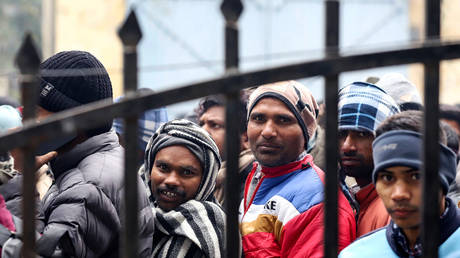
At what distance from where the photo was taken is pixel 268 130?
119 inches

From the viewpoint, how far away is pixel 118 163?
2584 millimetres

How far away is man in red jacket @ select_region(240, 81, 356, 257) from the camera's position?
8.73 ft

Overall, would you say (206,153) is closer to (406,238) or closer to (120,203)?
(120,203)

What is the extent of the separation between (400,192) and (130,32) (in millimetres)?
990

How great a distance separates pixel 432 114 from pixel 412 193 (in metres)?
0.54

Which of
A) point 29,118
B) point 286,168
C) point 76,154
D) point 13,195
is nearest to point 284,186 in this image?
point 286,168

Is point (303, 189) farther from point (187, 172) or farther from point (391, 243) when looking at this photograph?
point (391, 243)

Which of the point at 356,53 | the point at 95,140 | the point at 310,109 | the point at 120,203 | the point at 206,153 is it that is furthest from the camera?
the point at 310,109

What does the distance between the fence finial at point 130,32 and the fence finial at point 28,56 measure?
0.18 metres

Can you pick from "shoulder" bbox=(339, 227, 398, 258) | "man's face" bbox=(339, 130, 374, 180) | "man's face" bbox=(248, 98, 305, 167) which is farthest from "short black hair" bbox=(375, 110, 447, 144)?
"man's face" bbox=(248, 98, 305, 167)

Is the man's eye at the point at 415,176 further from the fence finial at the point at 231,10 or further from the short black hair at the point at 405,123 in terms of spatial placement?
the fence finial at the point at 231,10

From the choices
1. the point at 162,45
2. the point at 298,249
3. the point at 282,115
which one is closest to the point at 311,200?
the point at 298,249

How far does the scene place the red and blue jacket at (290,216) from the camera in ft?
8.66

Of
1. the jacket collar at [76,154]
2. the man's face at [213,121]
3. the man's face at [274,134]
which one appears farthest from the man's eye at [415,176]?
the man's face at [213,121]
